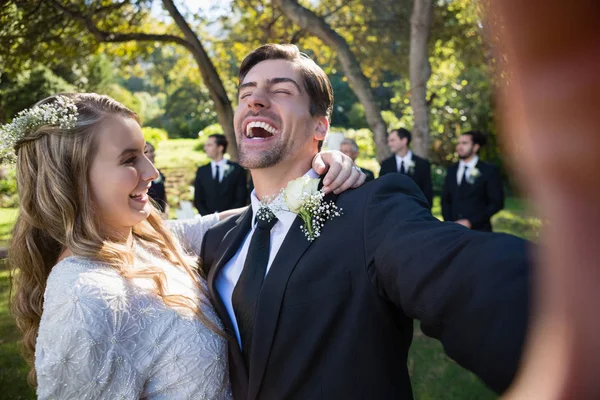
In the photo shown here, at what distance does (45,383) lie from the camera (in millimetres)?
1889

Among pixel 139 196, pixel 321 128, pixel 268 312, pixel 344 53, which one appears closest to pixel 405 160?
pixel 344 53

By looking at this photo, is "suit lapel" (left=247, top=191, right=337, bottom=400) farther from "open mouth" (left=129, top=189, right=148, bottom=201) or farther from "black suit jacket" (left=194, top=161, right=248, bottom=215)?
"black suit jacket" (left=194, top=161, right=248, bottom=215)

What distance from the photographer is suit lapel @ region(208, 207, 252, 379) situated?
214cm

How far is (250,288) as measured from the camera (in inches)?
80.5

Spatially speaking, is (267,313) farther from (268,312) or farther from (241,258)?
(241,258)

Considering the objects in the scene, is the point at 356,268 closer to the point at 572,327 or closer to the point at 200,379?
the point at 200,379

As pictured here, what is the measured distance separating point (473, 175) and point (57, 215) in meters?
6.98

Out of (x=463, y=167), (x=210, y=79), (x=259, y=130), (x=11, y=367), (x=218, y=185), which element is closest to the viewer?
(x=259, y=130)

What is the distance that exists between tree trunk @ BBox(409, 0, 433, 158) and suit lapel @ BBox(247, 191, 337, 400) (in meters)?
6.83

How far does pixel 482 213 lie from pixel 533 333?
726 centimetres

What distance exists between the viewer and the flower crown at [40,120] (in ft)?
7.36

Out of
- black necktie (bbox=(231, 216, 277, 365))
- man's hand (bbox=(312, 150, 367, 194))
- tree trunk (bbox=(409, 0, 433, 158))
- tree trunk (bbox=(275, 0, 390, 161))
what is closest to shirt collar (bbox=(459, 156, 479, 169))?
tree trunk (bbox=(409, 0, 433, 158))

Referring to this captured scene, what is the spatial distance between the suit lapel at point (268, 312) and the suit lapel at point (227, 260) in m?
0.17

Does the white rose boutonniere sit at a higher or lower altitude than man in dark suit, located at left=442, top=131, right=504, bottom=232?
higher
